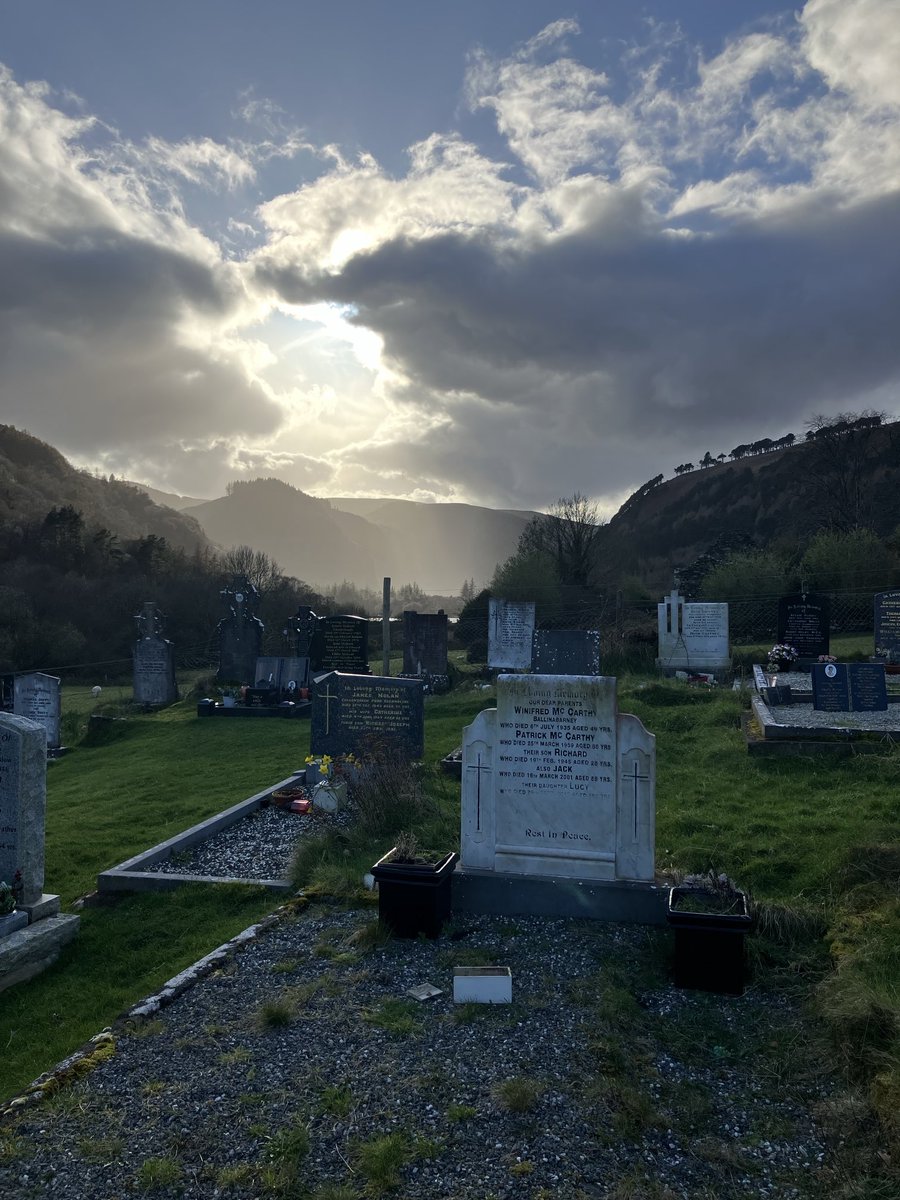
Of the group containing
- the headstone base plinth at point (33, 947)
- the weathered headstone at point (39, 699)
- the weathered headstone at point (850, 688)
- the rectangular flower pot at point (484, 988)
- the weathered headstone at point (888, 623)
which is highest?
the weathered headstone at point (888, 623)

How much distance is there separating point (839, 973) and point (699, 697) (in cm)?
1157

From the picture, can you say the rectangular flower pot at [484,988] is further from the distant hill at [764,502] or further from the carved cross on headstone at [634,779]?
the distant hill at [764,502]

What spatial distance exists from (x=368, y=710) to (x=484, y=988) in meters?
6.53

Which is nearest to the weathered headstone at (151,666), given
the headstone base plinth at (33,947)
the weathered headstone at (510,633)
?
the weathered headstone at (510,633)

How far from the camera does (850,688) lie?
13.0m

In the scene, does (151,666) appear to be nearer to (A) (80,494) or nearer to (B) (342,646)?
(B) (342,646)

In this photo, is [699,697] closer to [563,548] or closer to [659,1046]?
A: [659,1046]

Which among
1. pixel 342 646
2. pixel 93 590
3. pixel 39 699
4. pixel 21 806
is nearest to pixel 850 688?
pixel 342 646

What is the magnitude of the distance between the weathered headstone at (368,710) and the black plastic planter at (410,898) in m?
5.11

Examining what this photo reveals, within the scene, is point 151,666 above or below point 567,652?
below

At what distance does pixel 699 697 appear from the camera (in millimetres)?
15977

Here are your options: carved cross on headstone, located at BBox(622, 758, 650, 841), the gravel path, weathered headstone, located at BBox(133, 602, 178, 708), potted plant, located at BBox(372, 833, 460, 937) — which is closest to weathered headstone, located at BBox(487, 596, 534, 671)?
weathered headstone, located at BBox(133, 602, 178, 708)

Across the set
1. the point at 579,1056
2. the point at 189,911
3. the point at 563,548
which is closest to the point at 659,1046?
the point at 579,1056

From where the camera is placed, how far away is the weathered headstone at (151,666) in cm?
2078
